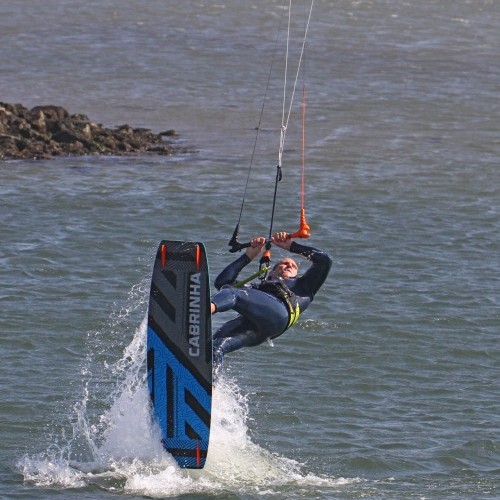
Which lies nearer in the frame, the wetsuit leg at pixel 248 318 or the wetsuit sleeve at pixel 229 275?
the wetsuit leg at pixel 248 318

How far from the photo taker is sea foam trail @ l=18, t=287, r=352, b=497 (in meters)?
14.3

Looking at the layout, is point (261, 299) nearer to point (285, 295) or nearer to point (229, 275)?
point (285, 295)

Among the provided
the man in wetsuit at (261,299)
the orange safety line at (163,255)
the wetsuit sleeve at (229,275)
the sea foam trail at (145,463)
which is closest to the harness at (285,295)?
the man in wetsuit at (261,299)

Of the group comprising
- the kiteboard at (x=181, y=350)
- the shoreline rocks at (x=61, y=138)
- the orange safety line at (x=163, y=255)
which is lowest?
the shoreline rocks at (x=61, y=138)

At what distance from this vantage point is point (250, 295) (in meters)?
14.6

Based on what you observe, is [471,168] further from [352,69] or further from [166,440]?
[166,440]

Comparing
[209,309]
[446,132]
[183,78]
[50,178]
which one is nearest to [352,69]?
[183,78]

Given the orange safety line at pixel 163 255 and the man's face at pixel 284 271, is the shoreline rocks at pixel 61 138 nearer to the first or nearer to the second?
the man's face at pixel 284 271

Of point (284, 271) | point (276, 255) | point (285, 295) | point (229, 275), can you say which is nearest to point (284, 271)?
point (284, 271)

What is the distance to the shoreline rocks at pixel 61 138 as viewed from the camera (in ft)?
105

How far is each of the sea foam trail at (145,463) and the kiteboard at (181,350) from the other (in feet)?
0.76

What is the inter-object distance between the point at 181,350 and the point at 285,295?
1415 mm

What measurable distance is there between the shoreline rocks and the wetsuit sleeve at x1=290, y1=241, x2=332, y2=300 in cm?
1732

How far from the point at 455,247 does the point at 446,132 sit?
11.4 meters
